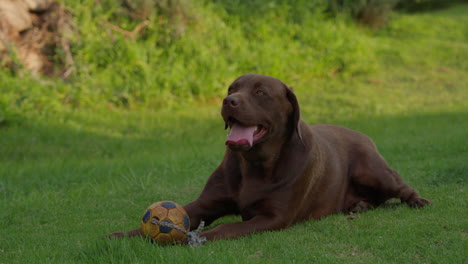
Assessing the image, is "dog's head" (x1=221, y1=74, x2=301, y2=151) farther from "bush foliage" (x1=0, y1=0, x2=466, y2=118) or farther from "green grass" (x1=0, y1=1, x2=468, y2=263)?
"bush foliage" (x1=0, y1=0, x2=466, y2=118)

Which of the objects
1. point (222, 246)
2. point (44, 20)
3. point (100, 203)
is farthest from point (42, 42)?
point (222, 246)

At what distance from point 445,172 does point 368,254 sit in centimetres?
332

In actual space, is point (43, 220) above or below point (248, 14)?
below

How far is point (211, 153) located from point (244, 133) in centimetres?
461

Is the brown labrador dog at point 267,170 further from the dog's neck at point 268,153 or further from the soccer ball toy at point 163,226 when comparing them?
the soccer ball toy at point 163,226

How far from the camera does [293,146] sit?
4.96m

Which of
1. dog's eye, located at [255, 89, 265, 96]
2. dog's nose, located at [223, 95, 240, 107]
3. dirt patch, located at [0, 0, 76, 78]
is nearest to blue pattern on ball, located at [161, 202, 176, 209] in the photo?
dog's nose, located at [223, 95, 240, 107]

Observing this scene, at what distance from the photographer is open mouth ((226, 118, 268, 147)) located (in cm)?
447

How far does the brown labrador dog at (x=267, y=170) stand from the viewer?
4.56 metres

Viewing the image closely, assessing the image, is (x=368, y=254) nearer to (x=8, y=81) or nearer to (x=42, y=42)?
(x=8, y=81)

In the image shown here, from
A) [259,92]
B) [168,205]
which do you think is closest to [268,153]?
[259,92]

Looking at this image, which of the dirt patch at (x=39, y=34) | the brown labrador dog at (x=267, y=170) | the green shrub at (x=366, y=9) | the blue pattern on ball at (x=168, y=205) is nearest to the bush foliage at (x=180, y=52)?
the dirt patch at (x=39, y=34)

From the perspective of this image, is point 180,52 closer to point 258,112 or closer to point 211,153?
point 211,153

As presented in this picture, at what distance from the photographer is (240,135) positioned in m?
4.51
